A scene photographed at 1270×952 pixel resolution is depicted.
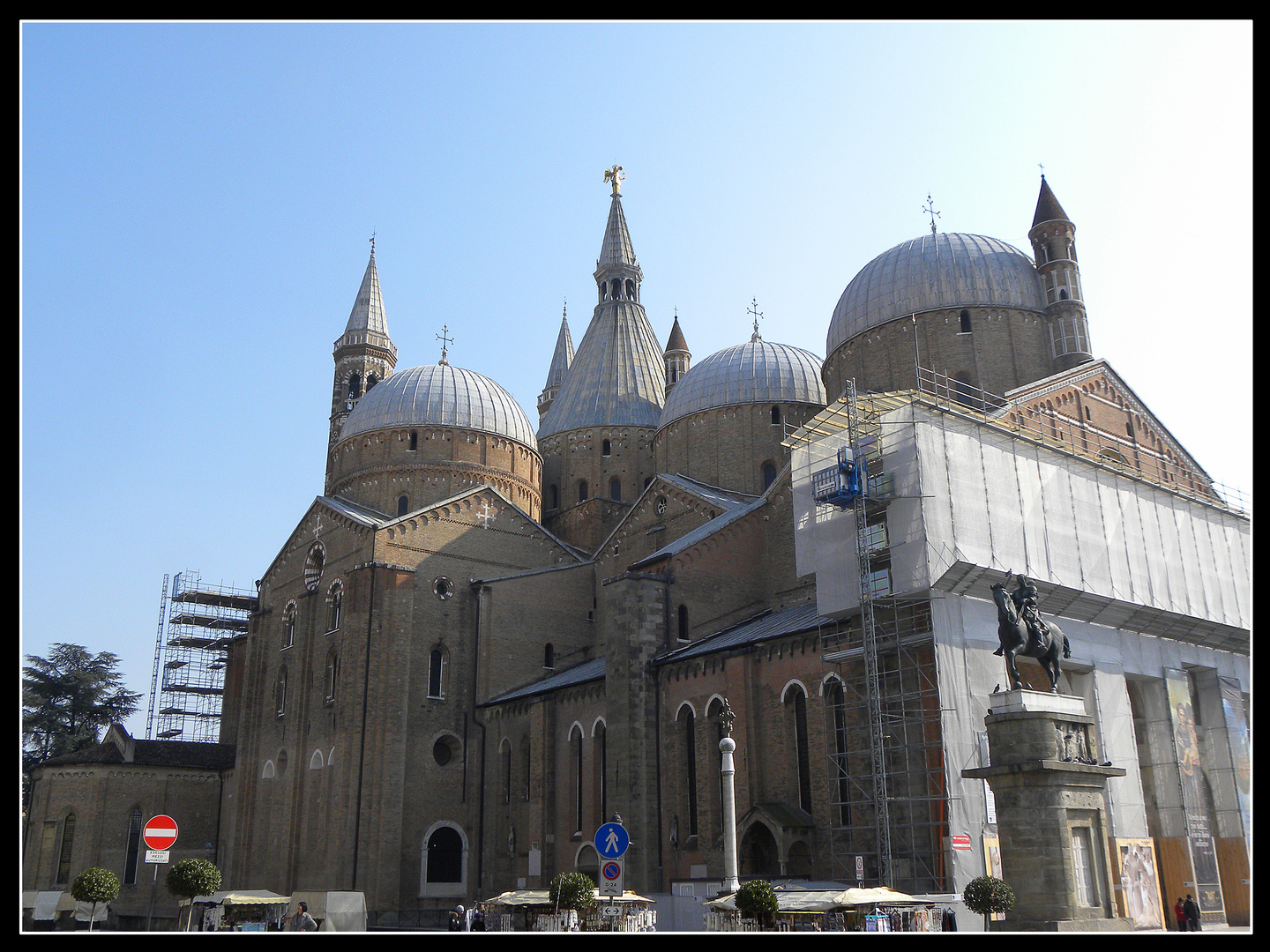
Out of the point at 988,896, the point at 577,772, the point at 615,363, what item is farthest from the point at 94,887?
the point at 615,363

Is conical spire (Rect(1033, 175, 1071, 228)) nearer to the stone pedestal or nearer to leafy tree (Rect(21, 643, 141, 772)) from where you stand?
the stone pedestal

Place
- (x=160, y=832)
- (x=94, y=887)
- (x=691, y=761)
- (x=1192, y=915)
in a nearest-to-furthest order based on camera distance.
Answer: (x=160, y=832)
(x=1192, y=915)
(x=94, y=887)
(x=691, y=761)

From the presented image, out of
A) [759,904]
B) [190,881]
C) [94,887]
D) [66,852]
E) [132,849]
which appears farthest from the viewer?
[132,849]

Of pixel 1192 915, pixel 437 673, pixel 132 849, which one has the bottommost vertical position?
pixel 1192 915

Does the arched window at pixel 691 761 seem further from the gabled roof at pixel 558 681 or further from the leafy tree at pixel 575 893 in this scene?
the leafy tree at pixel 575 893

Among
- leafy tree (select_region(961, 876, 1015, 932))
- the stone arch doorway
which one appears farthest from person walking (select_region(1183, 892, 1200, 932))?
the stone arch doorway

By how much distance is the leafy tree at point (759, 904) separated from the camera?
54.9 feet

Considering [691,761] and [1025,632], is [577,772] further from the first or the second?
[1025,632]

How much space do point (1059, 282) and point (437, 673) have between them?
23136 mm

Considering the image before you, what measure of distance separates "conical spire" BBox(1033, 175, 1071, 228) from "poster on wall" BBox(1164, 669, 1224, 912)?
1471cm

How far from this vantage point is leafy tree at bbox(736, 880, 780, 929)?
54.9ft

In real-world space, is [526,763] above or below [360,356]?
below

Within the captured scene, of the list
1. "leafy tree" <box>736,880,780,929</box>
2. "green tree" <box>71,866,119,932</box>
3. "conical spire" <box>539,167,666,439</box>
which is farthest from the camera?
"conical spire" <box>539,167,666,439</box>

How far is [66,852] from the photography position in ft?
120
